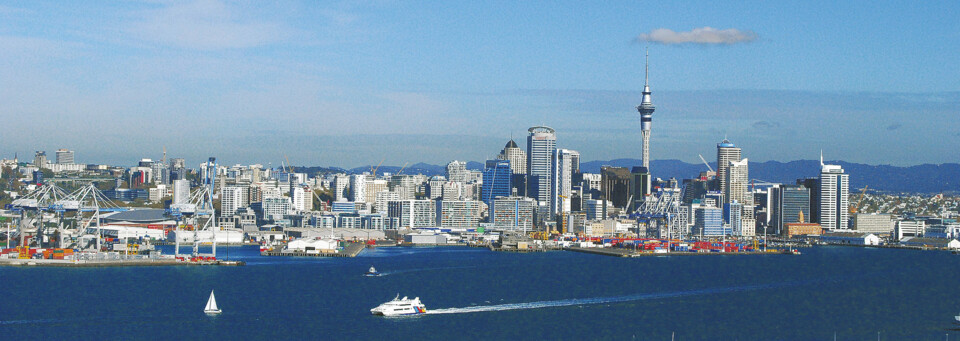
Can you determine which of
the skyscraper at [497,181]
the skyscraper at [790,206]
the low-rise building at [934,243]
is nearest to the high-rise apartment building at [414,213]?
the skyscraper at [497,181]

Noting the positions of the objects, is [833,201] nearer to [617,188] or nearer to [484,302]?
[617,188]

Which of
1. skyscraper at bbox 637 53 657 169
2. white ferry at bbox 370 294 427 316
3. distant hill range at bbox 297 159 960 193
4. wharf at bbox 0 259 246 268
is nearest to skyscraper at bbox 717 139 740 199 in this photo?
skyscraper at bbox 637 53 657 169

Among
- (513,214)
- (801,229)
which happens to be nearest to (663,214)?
(513,214)

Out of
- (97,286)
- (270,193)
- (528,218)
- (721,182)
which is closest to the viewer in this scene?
(97,286)

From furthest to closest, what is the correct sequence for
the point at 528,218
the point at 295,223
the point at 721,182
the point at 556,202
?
the point at 721,182
the point at 556,202
the point at 528,218
the point at 295,223

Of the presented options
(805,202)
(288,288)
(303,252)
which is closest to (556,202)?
(805,202)

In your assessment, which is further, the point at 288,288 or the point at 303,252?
the point at 303,252

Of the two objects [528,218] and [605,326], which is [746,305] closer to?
[605,326]
